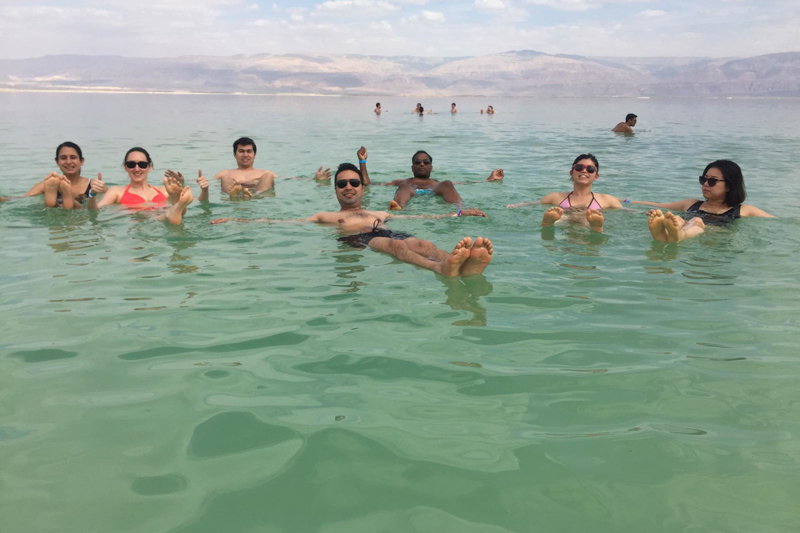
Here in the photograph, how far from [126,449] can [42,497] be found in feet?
1.41

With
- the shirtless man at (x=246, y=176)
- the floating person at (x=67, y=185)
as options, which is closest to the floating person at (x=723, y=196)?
the shirtless man at (x=246, y=176)

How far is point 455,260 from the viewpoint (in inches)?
217

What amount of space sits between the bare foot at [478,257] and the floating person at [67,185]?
600 centimetres

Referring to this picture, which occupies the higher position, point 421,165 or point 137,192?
point 421,165

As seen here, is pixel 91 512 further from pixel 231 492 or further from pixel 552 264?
pixel 552 264

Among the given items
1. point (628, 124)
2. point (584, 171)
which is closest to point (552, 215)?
point (584, 171)

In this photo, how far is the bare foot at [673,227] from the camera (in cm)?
678

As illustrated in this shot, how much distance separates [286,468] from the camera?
2838mm

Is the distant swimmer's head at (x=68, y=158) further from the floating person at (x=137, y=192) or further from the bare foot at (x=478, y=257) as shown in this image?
the bare foot at (x=478, y=257)

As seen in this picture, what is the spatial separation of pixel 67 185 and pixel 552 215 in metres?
6.79

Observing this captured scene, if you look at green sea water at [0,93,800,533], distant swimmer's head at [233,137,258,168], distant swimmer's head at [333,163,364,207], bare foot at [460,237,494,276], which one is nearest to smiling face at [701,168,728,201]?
green sea water at [0,93,800,533]

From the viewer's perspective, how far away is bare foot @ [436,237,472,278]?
5.41 m

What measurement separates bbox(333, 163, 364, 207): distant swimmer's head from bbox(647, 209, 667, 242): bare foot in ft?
11.9

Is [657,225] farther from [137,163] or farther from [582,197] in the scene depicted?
[137,163]
